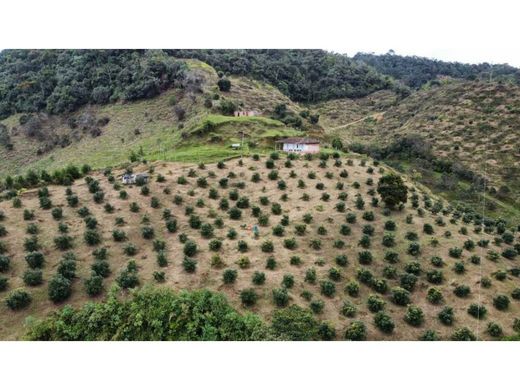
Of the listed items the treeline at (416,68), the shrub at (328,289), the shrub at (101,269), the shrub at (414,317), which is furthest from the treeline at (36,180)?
the treeline at (416,68)

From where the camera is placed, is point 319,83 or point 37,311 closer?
point 37,311

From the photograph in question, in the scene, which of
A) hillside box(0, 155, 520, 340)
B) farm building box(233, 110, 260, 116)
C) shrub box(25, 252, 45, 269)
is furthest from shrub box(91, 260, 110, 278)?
farm building box(233, 110, 260, 116)

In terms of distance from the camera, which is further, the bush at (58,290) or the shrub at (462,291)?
the shrub at (462,291)

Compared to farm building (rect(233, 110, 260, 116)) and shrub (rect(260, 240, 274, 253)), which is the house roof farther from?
shrub (rect(260, 240, 274, 253))

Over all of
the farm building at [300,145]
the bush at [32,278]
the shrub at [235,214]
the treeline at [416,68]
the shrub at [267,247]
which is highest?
the treeline at [416,68]

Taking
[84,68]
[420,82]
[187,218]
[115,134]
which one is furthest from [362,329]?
[420,82]

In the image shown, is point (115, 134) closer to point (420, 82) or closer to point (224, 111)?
point (224, 111)

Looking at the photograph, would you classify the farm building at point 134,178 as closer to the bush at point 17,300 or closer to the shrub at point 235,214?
the shrub at point 235,214
